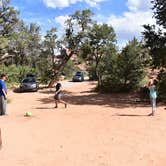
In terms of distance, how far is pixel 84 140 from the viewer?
1312cm

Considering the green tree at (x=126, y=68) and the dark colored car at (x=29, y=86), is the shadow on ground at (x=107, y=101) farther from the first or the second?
the dark colored car at (x=29, y=86)

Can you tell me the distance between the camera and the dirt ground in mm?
10656

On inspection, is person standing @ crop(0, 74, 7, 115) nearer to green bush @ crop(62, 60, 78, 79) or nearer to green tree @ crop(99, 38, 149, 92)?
green tree @ crop(99, 38, 149, 92)

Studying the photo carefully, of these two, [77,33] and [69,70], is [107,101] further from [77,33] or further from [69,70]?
[69,70]

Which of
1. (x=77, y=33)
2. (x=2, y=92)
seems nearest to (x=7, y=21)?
(x=77, y=33)

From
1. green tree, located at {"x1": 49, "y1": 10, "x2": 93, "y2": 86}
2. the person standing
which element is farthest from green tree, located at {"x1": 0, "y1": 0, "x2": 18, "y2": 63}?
the person standing

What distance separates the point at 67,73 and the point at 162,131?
58.6 m

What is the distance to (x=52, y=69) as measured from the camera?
50.7 metres

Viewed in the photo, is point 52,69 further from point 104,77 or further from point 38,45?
point 38,45

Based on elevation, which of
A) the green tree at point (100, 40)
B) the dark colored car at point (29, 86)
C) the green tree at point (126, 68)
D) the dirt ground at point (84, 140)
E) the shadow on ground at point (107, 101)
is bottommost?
the dirt ground at point (84, 140)

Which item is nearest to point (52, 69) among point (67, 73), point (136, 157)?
point (67, 73)

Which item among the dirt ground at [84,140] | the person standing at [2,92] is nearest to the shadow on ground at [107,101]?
the dirt ground at [84,140]

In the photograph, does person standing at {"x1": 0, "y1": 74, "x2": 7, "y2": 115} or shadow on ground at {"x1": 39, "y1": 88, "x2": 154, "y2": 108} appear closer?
person standing at {"x1": 0, "y1": 74, "x2": 7, "y2": 115}

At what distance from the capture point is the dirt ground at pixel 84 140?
10656 mm
